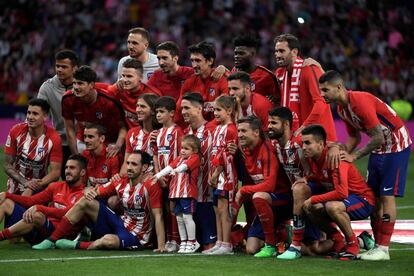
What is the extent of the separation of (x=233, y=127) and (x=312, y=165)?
102 centimetres

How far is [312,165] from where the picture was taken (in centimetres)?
1095

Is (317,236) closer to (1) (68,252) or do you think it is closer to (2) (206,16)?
(1) (68,252)

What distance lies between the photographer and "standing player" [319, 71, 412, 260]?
1071 cm

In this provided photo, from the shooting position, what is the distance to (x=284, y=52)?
1156cm

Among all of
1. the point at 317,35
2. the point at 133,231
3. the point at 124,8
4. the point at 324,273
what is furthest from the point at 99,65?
the point at 324,273

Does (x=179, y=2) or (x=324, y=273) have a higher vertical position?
(x=179, y=2)

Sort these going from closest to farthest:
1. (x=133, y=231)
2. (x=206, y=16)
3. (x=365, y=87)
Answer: (x=133, y=231) → (x=365, y=87) → (x=206, y=16)

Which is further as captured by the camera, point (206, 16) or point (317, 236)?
point (206, 16)

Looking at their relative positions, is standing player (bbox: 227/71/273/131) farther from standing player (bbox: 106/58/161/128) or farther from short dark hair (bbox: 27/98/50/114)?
short dark hair (bbox: 27/98/50/114)

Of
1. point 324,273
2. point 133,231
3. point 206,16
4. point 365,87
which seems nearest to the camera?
point 324,273

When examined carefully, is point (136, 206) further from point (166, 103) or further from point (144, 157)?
point (166, 103)

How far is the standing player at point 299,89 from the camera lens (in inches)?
448

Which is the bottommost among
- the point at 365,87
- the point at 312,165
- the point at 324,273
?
the point at 324,273

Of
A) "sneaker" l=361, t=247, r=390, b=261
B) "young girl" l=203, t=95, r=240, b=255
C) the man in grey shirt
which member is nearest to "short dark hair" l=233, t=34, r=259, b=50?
"young girl" l=203, t=95, r=240, b=255
